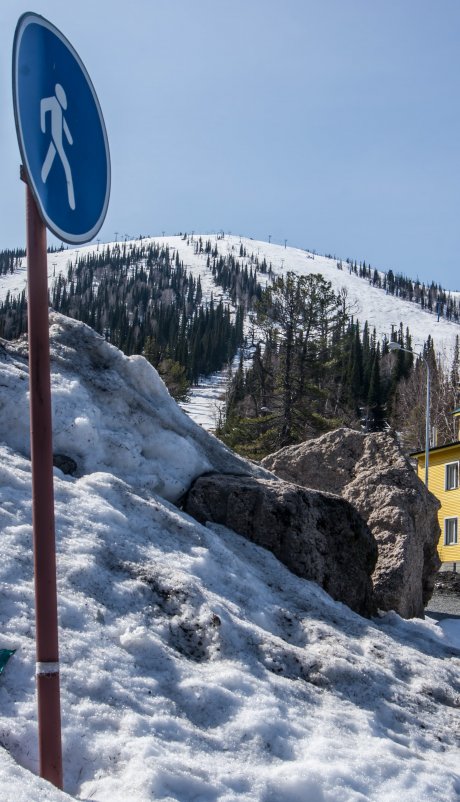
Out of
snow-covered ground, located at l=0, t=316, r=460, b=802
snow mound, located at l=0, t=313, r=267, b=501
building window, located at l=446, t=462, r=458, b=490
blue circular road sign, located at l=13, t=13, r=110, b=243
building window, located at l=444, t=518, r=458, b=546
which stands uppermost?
blue circular road sign, located at l=13, t=13, r=110, b=243

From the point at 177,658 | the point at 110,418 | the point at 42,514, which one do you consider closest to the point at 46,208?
the point at 42,514

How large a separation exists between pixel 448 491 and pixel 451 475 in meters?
0.76

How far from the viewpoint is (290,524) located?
594 cm

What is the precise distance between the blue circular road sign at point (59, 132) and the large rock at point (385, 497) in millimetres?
5257

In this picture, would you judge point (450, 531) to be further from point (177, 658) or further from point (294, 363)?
point (177, 658)

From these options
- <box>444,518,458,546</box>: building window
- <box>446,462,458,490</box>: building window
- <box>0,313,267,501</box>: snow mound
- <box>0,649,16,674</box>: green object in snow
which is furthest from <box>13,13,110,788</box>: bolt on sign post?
<box>444,518,458,546</box>: building window

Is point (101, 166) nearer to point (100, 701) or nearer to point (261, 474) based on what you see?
point (100, 701)

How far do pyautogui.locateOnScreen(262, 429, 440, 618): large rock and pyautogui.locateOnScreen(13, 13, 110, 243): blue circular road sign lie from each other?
17.2 ft

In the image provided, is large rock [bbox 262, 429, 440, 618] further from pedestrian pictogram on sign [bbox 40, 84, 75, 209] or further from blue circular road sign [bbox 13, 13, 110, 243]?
pedestrian pictogram on sign [bbox 40, 84, 75, 209]

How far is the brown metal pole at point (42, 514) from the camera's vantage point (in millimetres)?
2670

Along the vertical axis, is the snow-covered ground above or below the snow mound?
below

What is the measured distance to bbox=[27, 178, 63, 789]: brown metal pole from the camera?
2.67m

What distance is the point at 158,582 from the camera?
4254mm

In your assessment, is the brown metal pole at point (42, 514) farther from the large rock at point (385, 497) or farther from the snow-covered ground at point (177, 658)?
the large rock at point (385, 497)
